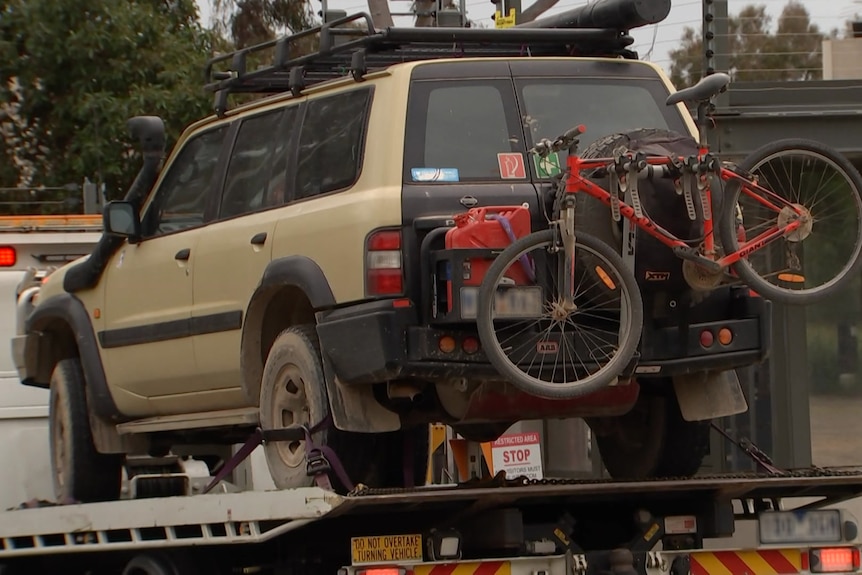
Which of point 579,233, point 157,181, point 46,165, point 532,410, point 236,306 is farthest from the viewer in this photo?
point 46,165

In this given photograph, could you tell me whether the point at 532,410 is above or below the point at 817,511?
above

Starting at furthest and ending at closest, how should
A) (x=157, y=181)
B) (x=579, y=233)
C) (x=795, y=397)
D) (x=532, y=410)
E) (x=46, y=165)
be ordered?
(x=46, y=165) < (x=795, y=397) < (x=157, y=181) < (x=532, y=410) < (x=579, y=233)

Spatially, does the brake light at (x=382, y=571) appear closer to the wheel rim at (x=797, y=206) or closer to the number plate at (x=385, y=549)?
the number plate at (x=385, y=549)

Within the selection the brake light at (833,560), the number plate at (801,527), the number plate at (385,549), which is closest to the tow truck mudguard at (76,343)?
the number plate at (385,549)

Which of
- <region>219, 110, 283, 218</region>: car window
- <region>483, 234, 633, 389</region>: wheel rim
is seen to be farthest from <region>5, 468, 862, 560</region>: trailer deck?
<region>219, 110, 283, 218</region>: car window

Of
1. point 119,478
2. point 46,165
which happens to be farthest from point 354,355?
point 46,165

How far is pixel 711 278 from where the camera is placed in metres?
6.43

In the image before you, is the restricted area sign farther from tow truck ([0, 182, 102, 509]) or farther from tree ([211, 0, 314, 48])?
tree ([211, 0, 314, 48])

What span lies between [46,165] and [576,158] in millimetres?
13786

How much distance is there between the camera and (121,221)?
849 centimetres

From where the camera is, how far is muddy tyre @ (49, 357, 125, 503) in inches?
348

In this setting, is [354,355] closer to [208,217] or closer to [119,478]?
[208,217]

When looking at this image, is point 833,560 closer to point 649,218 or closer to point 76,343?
point 649,218

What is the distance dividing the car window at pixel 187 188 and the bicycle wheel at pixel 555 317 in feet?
7.77
